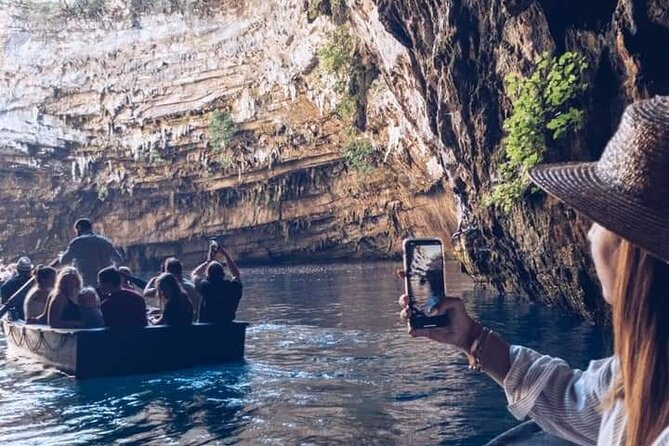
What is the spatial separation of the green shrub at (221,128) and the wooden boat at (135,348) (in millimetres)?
19705

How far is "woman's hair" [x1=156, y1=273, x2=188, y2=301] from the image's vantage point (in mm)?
10461

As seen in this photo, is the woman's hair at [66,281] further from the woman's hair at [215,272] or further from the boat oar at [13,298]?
the boat oar at [13,298]

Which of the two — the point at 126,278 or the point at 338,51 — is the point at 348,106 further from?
the point at 126,278

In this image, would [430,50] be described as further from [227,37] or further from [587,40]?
[227,37]

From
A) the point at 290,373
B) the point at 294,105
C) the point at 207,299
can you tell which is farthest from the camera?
the point at 294,105

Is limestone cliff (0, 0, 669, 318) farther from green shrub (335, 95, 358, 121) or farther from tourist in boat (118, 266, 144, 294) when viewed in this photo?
tourist in boat (118, 266, 144, 294)

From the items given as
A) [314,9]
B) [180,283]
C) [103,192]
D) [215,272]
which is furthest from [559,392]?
[103,192]

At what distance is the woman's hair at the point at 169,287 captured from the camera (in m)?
10.5

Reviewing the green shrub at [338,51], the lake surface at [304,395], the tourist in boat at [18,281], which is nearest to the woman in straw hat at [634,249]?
the lake surface at [304,395]

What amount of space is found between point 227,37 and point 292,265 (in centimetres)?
1160

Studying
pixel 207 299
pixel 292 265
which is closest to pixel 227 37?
pixel 292 265

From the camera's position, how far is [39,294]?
1189 centimetres

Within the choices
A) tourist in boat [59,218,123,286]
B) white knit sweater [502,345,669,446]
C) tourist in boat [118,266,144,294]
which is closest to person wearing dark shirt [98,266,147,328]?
tourist in boat [118,266,144,294]

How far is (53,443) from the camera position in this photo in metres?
7.22
